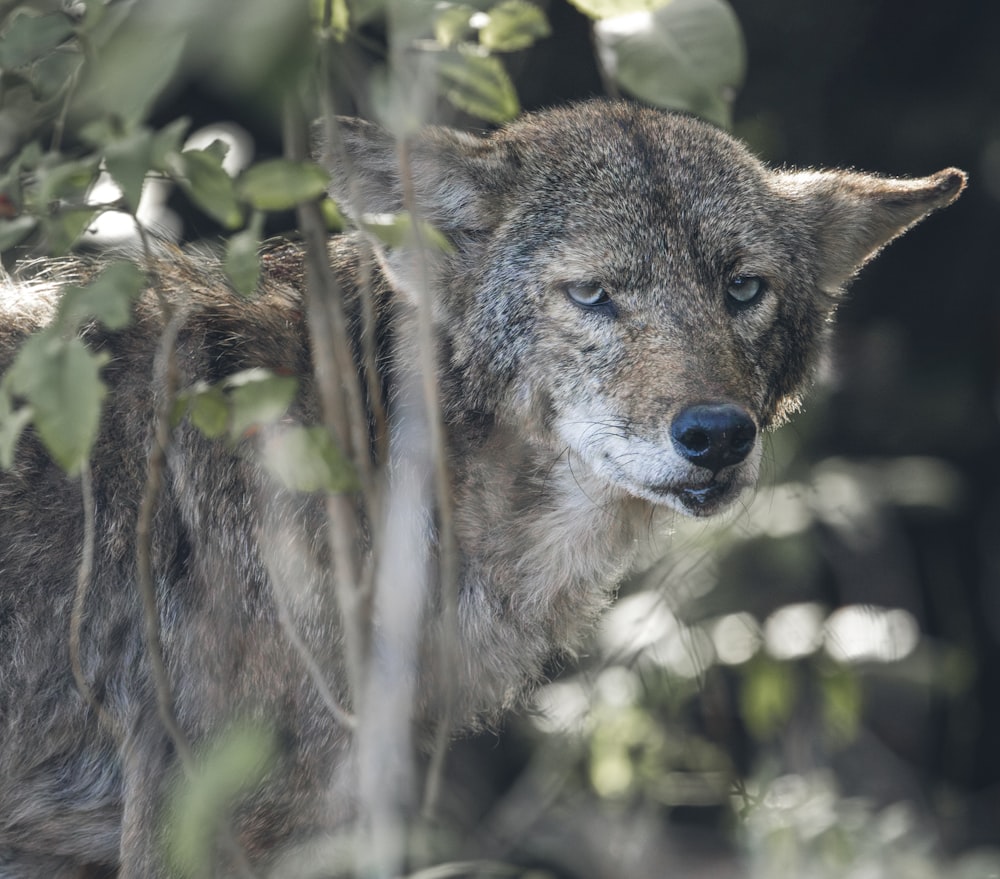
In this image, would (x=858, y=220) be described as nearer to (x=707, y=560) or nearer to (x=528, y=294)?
(x=528, y=294)

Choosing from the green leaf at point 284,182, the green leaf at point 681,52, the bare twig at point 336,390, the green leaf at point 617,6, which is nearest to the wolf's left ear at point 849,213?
the green leaf at point 681,52

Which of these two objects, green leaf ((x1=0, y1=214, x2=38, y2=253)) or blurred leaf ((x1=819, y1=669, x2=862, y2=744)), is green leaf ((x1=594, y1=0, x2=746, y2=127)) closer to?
green leaf ((x1=0, y1=214, x2=38, y2=253))

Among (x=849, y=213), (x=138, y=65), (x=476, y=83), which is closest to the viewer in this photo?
(x=138, y=65)

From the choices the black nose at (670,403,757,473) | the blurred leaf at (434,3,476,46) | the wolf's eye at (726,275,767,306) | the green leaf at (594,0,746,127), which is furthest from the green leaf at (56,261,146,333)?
the wolf's eye at (726,275,767,306)

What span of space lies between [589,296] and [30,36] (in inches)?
61.5

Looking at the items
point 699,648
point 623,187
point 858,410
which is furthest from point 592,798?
point 623,187

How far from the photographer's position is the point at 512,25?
2277 millimetres

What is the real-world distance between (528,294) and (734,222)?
0.64 meters

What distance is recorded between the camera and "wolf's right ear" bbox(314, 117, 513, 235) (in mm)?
3064

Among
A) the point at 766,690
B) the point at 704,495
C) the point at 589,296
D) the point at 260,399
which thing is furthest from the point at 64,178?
the point at 766,690

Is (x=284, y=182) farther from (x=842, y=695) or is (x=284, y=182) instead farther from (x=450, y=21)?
(x=842, y=695)

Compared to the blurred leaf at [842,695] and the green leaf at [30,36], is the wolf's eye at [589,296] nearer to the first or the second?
the green leaf at [30,36]

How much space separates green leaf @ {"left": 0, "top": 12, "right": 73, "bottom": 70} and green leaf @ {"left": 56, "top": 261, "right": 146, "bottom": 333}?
1.69 ft

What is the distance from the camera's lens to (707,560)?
486 cm
